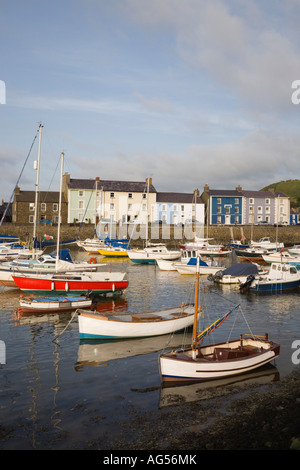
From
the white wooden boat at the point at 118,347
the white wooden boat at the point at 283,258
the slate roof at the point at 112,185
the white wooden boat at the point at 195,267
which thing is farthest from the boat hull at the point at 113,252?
the white wooden boat at the point at 118,347

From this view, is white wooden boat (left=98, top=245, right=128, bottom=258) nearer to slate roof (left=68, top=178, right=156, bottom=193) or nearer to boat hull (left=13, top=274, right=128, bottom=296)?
slate roof (left=68, top=178, right=156, bottom=193)

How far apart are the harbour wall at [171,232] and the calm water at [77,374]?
55.0 metres

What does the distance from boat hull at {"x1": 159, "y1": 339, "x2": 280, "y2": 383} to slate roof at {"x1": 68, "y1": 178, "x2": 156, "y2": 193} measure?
75.7 m

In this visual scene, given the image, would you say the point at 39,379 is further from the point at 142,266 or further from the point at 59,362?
the point at 142,266

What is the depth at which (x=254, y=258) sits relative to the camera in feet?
203

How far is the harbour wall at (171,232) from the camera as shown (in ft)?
272

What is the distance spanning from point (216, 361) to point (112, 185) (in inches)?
3193

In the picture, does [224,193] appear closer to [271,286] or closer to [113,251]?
[113,251]

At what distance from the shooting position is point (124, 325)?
2039cm

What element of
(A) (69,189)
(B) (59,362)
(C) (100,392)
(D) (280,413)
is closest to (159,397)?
(C) (100,392)

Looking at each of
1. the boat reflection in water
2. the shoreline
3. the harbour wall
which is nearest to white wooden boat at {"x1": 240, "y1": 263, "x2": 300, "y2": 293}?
the boat reflection in water

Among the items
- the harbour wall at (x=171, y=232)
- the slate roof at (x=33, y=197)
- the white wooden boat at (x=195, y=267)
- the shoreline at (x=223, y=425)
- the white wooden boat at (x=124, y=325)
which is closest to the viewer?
the shoreline at (x=223, y=425)

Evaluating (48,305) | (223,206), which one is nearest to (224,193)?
(223,206)

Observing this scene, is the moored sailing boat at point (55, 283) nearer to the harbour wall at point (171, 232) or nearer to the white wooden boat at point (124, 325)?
the white wooden boat at point (124, 325)
